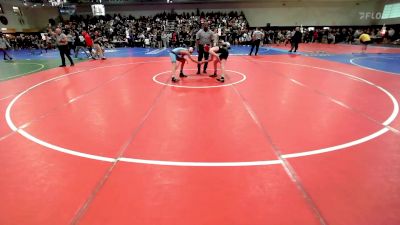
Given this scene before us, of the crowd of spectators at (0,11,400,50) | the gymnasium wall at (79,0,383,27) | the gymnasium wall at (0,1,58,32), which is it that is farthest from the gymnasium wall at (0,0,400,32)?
the crowd of spectators at (0,11,400,50)

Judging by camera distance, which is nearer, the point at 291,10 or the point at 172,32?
the point at 172,32

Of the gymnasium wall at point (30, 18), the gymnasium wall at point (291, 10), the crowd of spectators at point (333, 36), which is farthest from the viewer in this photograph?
the gymnasium wall at point (30, 18)

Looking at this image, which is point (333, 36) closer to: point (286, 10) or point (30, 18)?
point (286, 10)

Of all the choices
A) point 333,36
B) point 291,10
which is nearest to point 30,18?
point 291,10

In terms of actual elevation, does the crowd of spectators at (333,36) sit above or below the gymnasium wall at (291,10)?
below

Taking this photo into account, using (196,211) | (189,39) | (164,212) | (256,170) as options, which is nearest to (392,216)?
(256,170)

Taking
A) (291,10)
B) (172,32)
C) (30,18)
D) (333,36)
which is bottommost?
(333,36)

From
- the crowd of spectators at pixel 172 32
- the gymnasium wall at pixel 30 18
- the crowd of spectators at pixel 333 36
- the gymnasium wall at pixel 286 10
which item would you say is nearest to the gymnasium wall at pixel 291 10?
the gymnasium wall at pixel 286 10

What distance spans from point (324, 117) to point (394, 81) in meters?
4.91

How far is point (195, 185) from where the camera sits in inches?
112

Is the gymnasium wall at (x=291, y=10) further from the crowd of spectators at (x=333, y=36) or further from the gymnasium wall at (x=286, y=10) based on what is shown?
the crowd of spectators at (x=333, y=36)

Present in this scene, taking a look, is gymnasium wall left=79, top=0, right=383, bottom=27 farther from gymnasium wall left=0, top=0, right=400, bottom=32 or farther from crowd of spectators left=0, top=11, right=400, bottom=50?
crowd of spectators left=0, top=11, right=400, bottom=50

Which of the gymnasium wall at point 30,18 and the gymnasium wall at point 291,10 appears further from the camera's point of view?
the gymnasium wall at point 30,18

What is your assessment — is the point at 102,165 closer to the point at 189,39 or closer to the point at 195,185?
the point at 195,185
